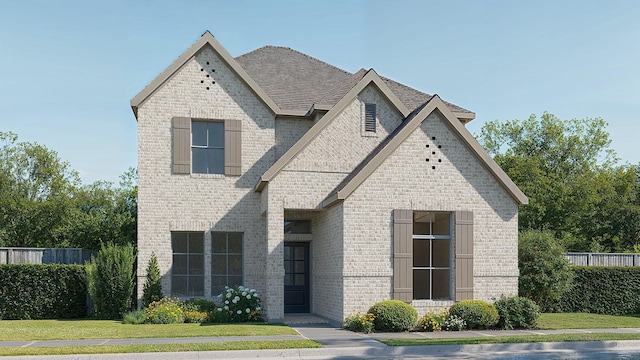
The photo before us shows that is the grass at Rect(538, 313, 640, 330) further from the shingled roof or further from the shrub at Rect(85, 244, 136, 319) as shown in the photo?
the shrub at Rect(85, 244, 136, 319)

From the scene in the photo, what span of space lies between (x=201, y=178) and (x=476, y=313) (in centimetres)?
1009

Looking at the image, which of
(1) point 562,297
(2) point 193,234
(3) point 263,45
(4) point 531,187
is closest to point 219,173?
(2) point 193,234

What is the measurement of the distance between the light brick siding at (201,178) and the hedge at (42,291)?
2502 millimetres

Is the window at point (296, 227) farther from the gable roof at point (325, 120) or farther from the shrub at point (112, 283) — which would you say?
the shrub at point (112, 283)

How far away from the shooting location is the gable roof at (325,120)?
2070 centimetres

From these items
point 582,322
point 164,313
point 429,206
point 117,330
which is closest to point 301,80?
point 429,206

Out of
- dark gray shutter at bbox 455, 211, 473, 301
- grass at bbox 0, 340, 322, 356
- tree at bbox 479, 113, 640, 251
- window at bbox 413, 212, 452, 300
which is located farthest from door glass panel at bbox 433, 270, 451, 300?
tree at bbox 479, 113, 640, 251

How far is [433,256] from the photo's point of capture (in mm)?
21562

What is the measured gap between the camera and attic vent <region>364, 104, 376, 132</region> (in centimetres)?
2206

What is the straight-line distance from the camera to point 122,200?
37.1 m

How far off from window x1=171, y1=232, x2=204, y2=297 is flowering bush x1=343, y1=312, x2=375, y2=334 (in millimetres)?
6163

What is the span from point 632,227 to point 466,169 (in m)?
27.6

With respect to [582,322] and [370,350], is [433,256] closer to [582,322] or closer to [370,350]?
[582,322]

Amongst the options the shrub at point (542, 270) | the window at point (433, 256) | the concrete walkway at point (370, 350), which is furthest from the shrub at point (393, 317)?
the shrub at point (542, 270)
